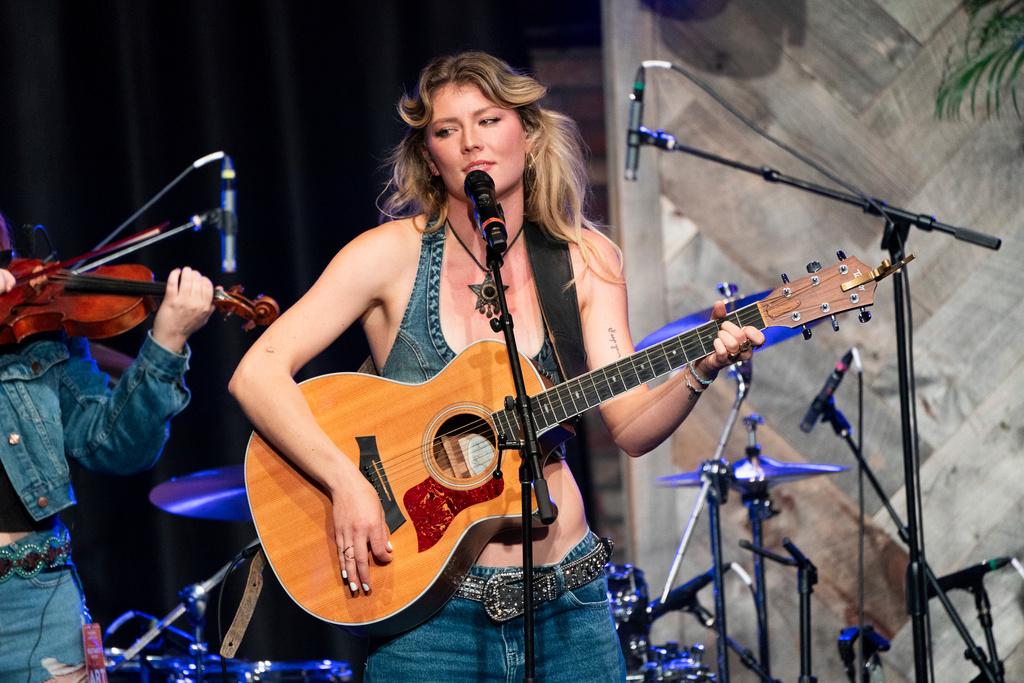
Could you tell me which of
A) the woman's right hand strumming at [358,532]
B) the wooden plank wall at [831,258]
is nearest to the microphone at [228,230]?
the woman's right hand strumming at [358,532]

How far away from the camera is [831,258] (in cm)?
485

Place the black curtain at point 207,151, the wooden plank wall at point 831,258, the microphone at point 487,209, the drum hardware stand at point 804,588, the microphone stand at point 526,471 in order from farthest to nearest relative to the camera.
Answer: the wooden plank wall at point 831,258
the black curtain at point 207,151
the drum hardware stand at point 804,588
the microphone at point 487,209
the microphone stand at point 526,471

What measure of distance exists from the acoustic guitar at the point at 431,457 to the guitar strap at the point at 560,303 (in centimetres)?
12

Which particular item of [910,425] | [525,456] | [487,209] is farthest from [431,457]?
[910,425]

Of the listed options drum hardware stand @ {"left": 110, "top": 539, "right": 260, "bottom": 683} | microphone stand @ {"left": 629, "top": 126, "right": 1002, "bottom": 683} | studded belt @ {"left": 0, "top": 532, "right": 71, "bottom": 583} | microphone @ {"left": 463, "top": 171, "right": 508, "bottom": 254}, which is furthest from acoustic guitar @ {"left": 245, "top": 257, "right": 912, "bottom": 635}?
microphone stand @ {"left": 629, "top": 126, "right": 1002, "bottom": 683}

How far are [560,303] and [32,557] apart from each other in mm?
1431

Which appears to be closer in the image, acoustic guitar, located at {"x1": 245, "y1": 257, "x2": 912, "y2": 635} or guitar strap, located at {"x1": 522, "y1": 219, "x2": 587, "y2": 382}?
acoustic guitar, located at {"x1": 245, "y1": 257, "x2": 912, "y2": 635}

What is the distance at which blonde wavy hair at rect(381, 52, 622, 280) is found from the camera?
110 inches

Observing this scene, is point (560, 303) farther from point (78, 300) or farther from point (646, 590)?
point (646, 590)

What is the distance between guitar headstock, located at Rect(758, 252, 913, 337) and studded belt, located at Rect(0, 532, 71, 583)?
1.81 metres

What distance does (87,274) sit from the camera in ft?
9.78

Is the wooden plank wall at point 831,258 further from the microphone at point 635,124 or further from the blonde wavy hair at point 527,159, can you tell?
the blonde wavy hair at point 527,159

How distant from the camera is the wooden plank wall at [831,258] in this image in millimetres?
4863

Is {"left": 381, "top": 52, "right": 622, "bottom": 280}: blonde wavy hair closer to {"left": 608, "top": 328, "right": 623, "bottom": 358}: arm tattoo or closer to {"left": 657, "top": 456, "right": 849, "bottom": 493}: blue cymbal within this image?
{"left": 608, "top": 328, "right": 623, "bottom": 358}: arm tattoo
